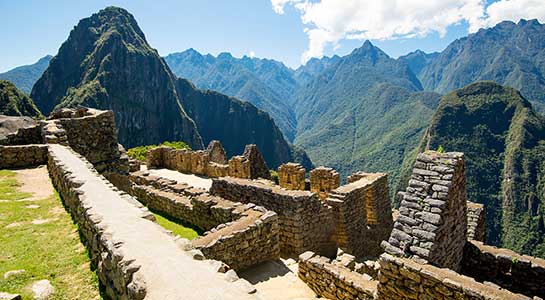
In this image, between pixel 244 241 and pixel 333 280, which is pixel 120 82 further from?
pixel 333 280

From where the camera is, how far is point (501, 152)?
4963 inches

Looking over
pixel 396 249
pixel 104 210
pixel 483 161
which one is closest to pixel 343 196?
pixel 396 249

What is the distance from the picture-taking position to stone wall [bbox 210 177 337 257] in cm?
1122

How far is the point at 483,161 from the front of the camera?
121 meters

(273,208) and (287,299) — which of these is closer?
(287,299)

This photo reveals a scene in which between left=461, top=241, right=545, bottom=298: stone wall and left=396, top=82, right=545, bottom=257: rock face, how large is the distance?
8945 cm

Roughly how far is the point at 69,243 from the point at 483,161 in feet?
462

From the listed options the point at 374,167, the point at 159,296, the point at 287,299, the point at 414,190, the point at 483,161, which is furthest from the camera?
the point at 374,167

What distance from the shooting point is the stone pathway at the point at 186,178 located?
2125 cm

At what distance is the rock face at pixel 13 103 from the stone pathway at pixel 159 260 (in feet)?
362

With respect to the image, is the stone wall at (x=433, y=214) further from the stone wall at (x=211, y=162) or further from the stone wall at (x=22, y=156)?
the stone wall at (x=211, y=162)

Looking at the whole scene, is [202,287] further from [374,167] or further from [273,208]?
[374,167]

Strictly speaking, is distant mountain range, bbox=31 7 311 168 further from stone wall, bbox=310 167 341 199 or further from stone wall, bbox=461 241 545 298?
stone wall, bbox=461 241 545 298

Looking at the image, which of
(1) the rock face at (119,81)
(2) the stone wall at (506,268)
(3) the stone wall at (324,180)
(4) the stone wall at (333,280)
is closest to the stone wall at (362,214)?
(3) the stone wall at (324,180)
